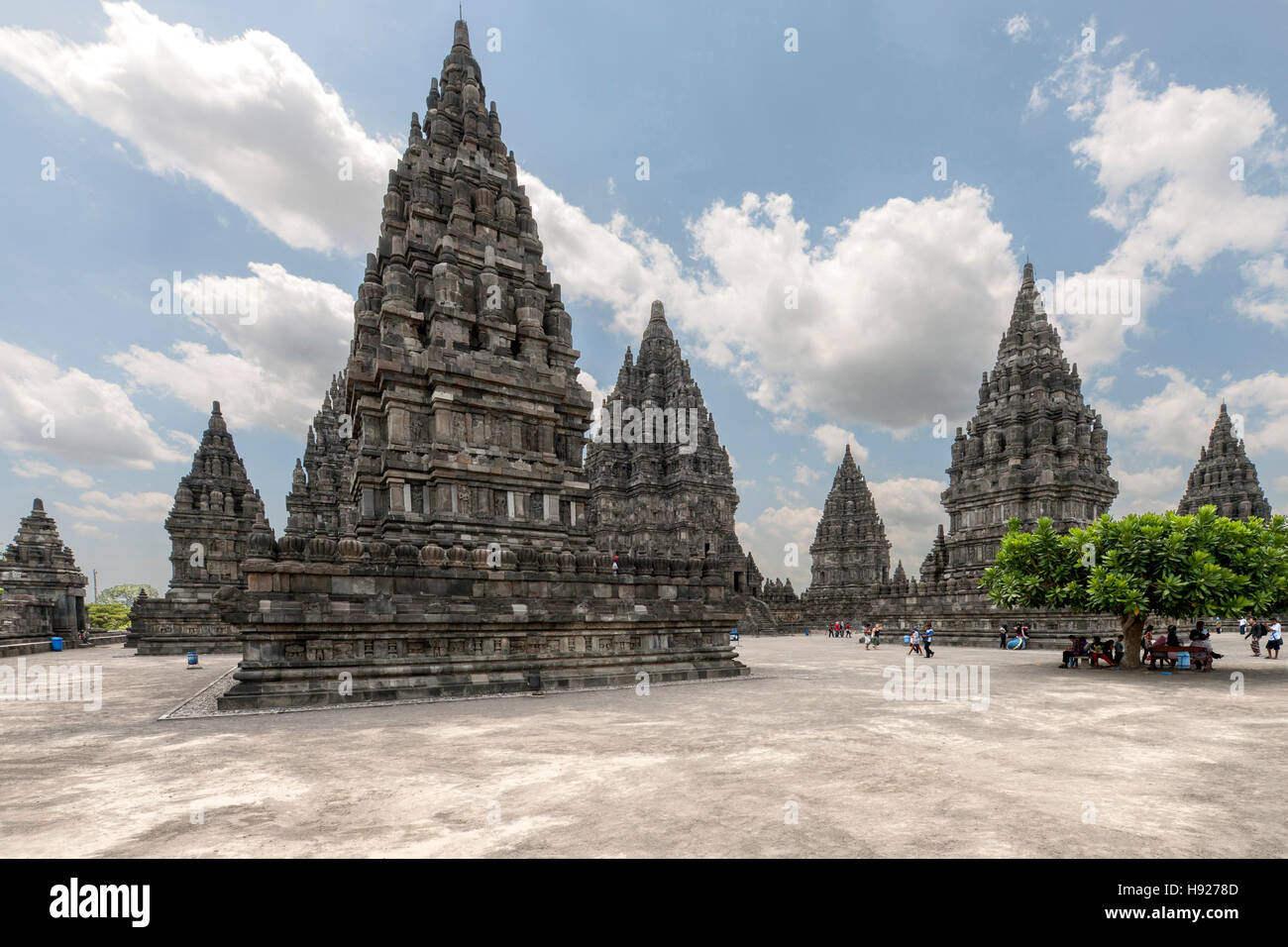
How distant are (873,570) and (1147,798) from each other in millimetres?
64045

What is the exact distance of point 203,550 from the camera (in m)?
36.0

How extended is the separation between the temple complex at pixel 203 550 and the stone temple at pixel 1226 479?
3136 inches

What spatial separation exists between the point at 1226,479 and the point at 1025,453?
3628cm

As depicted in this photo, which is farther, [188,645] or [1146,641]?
[188,645]

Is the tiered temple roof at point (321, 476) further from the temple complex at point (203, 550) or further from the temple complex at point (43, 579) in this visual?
the temple complex at point (43, 579)

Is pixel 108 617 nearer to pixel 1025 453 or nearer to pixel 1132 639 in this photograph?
pixel 1132 639

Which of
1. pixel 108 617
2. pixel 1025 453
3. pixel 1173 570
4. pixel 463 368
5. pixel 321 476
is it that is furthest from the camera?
pixel 108 617

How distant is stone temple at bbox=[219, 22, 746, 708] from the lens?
38.2ft

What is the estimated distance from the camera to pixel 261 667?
11.0 meters

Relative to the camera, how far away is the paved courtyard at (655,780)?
14.7 feet

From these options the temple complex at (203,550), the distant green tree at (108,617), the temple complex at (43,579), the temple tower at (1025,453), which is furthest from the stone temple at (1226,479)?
the distant green tree at (108,617)

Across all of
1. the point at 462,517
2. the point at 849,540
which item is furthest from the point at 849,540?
the point at 462,517

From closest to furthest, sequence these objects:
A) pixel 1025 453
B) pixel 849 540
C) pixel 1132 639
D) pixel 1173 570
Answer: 1. pixel 1173 570
2. pixel 1132 639
3. pixel 1025 453
4. pixel 849 540

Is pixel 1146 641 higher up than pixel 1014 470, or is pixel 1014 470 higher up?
pixel 1014 470
